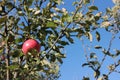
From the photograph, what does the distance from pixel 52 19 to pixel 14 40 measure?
0.42 meters

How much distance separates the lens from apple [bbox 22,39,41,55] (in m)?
2.86

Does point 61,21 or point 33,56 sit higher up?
point 61,21

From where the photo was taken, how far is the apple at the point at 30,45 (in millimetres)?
2859

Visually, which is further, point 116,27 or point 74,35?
point 116,27

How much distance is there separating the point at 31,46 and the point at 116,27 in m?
1.24

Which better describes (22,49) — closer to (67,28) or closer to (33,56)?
(33,56)

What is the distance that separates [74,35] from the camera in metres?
3.06

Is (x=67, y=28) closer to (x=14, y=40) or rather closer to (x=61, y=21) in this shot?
(x=61, y=21)

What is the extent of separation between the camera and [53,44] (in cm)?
291

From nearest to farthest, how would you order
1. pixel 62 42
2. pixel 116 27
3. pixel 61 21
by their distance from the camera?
1. pixel 61 21
2. pixel 62 42
3. pixel 116 27

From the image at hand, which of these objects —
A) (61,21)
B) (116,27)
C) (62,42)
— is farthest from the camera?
(116,27)

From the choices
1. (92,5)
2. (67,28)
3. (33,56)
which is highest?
(92,5)

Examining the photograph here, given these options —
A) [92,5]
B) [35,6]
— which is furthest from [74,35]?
[35,6]

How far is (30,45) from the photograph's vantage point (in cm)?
285
